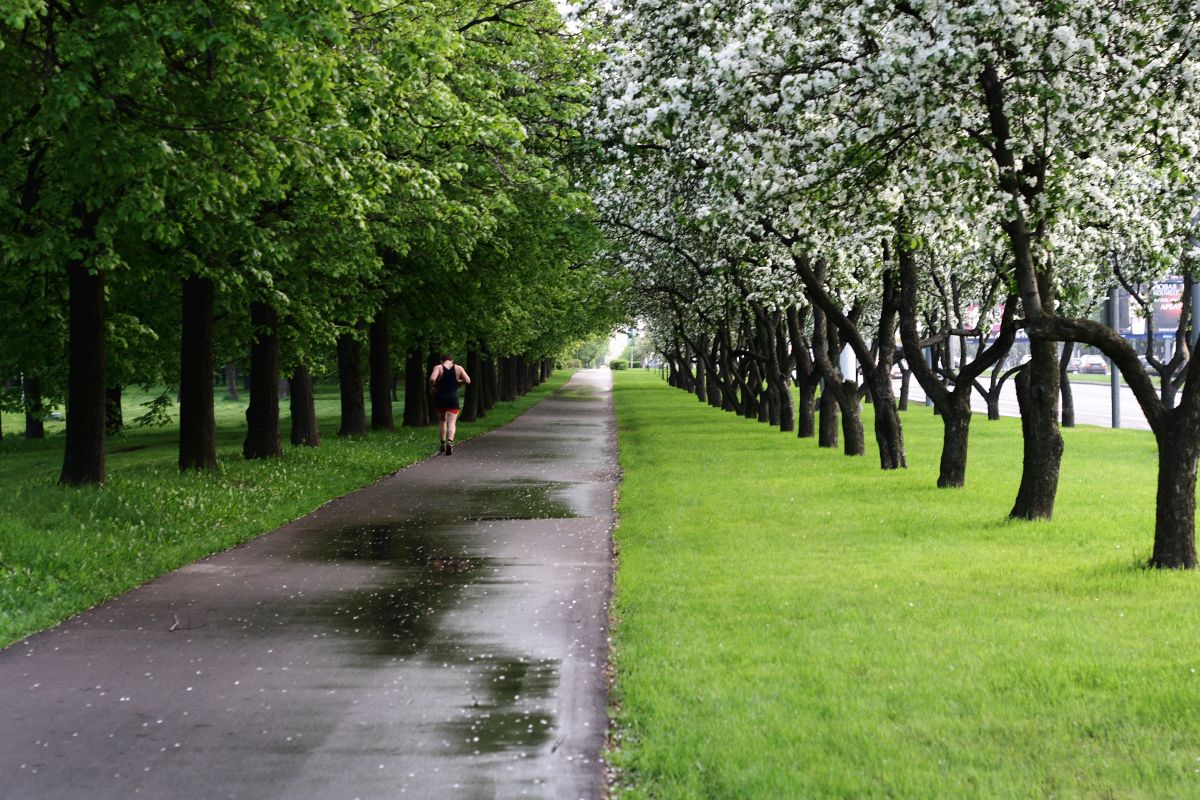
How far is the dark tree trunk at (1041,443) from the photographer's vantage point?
1259 cm

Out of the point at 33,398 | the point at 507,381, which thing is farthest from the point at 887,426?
the point at 507,381

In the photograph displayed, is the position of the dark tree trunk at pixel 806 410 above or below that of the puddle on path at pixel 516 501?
above

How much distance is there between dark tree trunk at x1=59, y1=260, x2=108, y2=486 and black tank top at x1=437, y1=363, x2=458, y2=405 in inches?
309

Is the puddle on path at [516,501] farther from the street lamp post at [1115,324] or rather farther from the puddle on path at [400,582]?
the street lamp post at [1115,324]

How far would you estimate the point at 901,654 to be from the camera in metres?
6.84

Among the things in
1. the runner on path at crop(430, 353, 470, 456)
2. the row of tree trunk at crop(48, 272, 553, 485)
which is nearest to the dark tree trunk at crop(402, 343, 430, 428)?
the row of tree trunk at crop(48, 272, 553, 485)

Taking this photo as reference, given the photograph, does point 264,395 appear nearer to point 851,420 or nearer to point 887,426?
point 887,426

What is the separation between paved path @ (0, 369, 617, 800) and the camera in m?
5.09

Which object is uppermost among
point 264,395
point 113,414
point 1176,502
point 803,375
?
Result: point 803,375

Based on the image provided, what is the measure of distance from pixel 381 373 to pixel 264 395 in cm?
956

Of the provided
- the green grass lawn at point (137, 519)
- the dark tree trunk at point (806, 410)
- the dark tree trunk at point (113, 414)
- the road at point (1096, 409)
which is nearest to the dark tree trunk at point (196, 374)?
the green grass lawn at point (137, 519)

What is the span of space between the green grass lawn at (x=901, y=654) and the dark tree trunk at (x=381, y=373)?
16.8 meters

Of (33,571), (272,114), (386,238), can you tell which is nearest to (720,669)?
(33,571)

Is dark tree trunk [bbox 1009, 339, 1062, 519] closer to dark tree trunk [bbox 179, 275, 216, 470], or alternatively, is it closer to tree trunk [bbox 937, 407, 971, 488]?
tree trunk [bbox 937, 407, 971, 488]
